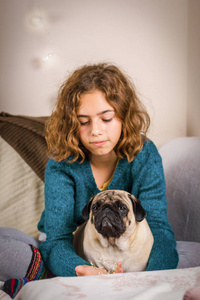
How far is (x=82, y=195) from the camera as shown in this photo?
1129 millimetres

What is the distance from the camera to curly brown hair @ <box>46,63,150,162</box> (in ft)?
3.38

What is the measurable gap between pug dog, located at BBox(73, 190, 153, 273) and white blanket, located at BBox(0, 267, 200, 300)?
0.26 m

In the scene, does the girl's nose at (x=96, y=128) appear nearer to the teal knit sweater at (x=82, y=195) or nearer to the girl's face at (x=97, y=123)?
the girl's face at (x=97, y=123)

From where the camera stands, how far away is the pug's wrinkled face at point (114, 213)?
33.9 inches

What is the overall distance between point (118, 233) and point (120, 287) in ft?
1.04

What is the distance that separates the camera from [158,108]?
2.23m

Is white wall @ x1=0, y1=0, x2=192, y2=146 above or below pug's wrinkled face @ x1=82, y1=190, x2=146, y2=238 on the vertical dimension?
above

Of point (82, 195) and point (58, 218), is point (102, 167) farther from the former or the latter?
point (58, 218)

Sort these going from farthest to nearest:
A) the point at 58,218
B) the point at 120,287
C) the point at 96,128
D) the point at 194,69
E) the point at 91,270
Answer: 1. the point at 194,69
2. the point at 58,218
3. the point at 96,128
4. the point at 91,270
5. the point at 120,287

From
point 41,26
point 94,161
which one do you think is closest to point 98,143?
point 94,161

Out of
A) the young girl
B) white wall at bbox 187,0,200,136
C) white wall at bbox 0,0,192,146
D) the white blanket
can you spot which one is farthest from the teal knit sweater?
white wall at bbox 0,0,192,146

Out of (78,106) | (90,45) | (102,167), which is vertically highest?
(90,45)

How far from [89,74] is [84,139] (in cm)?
25

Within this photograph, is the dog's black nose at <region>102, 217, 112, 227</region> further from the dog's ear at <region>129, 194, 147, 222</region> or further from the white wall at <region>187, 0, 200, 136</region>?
the white wall at <region>187, 0, 200, 136</region>
